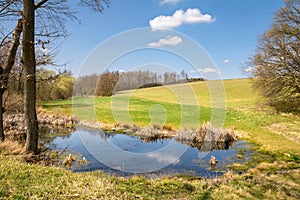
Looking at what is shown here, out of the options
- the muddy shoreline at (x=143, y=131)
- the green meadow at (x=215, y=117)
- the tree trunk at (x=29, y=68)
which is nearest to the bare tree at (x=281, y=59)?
the green meadow at (x=215, y=117)

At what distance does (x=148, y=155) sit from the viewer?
37.8 feet

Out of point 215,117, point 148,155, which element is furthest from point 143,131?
point 215,117

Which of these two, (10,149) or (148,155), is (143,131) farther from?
(10,149)

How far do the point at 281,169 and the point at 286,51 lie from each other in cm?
1626

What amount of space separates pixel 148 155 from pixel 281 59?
17.7 m

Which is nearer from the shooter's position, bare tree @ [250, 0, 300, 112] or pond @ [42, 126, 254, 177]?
pond @ [42, 126, 254, 177]

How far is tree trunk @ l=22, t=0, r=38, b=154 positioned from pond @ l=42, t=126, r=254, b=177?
2378 mm

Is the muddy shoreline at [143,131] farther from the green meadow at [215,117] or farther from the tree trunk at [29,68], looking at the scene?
the tree trunk at [29,68]

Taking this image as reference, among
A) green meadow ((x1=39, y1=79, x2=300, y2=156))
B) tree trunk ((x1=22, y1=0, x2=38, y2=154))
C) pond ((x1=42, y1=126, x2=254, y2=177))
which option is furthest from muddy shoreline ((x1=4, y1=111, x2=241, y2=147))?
tree trunk ((x1=22, y1=0, x2=38, y2=154))

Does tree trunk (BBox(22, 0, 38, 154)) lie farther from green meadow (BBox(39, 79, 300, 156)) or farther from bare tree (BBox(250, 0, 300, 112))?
bare tree (BBox(250, 0, 300, 112))

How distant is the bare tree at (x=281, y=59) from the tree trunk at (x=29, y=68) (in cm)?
2169

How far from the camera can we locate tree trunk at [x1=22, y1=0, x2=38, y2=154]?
6402mm

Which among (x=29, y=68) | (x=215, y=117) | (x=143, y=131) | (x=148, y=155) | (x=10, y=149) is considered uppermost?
(x=29, y=68)

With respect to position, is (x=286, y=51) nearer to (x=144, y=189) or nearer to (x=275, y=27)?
(x=275, y=27)
